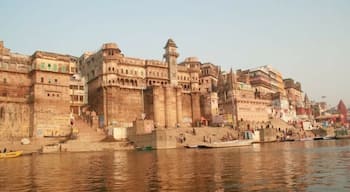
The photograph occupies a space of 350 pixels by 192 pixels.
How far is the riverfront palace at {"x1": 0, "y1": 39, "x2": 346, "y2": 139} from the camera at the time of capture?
63062 millimetres

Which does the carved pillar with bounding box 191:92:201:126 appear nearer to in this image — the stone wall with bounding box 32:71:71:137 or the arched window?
the stone wall with bounding box 32:71:71:137

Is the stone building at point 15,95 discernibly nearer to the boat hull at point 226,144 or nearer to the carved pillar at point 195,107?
the boat hull at point 226,144

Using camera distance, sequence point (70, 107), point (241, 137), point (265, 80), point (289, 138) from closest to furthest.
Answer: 1. point (70, 107)
2. point (241, 137)
3. point (289, 138)
4. point (265, 80)

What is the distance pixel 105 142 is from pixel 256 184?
46454 mm

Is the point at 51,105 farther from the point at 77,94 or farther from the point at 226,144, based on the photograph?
the point at 226,144

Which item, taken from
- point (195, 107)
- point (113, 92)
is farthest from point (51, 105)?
point (195, 107)

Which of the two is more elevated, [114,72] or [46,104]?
[114,72]

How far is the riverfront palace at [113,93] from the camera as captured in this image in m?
63.1

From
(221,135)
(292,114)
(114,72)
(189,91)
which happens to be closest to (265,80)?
(292,114)

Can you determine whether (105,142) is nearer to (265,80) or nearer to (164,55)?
(164,55)

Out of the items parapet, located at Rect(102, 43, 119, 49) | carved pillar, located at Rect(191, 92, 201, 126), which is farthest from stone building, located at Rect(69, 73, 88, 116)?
carved pillar, located at Rect(191, 92, 201, 126)

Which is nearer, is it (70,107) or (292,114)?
(70,107)

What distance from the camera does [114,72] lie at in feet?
239

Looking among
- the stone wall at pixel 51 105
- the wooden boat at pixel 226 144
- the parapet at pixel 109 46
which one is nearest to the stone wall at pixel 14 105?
the stone wall at pixel 51 105
